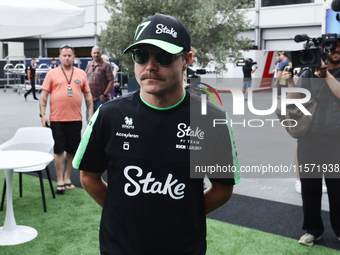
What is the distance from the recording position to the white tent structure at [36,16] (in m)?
4.37

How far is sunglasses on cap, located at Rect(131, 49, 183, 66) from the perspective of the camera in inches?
61.6

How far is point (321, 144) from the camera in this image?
3.63m

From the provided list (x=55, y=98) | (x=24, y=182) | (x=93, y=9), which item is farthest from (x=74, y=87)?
(x=93, y=9)

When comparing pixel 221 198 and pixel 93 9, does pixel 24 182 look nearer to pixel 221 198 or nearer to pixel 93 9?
pixel 221 198

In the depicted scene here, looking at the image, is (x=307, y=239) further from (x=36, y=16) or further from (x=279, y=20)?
(x=279, y=20)

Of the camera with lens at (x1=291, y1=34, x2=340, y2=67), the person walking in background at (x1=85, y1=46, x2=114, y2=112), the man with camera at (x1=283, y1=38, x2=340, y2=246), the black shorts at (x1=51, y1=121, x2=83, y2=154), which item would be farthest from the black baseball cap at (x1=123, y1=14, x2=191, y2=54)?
the person walking in background at (x1=85, y1=46, x2=114, y2=112)

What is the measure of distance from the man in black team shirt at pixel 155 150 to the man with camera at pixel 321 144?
2133mm

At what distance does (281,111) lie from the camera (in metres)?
3.38

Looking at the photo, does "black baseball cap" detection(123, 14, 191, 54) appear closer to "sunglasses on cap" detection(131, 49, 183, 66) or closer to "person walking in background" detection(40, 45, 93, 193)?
"sunglasses on cap" detection(131, 49, 183, 66)

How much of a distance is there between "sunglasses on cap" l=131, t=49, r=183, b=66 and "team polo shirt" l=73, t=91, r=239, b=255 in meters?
0.19

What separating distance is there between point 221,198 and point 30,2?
12.8 ft

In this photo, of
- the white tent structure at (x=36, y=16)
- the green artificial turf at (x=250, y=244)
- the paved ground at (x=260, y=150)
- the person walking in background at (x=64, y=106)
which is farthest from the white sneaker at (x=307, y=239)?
the white tent structure at (x=36, y=16)

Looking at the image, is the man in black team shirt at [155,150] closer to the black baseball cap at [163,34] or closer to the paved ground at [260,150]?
the black baseball cap at [163,34]

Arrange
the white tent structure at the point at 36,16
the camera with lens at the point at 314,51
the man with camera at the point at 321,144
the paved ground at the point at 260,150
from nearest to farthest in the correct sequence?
the camera with lens at the point at 314,51, the man with camera at the point at 321,144, the white tent structure at the point at 36,16, the paved ground at the point at 260,150
